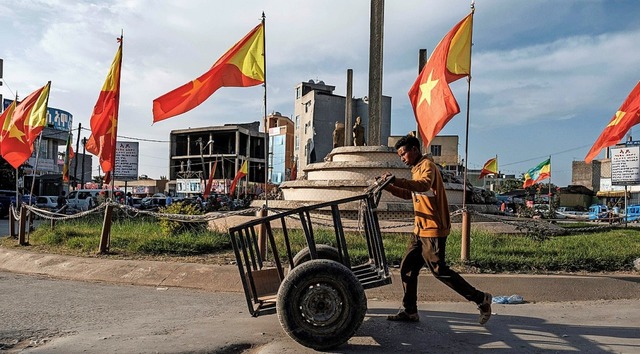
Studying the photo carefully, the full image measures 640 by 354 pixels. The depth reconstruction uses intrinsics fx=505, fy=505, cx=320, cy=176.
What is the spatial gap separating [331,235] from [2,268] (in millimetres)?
5853

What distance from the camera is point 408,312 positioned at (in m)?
4.85

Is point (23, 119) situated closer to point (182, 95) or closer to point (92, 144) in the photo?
point (92, 144)

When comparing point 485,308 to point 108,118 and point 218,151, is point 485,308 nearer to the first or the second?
point 108,118

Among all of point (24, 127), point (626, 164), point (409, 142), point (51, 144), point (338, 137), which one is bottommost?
point (409, 142)

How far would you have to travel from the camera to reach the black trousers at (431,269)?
4.55 metres

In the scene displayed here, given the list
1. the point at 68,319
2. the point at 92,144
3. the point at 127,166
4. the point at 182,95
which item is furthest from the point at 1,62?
the point at 68,319

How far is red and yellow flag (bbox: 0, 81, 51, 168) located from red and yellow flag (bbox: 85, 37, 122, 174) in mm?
2465

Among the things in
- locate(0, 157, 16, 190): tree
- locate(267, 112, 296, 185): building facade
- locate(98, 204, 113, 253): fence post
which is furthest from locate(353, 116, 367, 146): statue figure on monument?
locate(267, 112, 296, 185): building facade

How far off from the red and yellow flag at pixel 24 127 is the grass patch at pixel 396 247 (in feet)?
5.98

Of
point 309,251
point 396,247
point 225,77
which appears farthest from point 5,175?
point 309,251

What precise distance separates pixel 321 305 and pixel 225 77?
4.69 m

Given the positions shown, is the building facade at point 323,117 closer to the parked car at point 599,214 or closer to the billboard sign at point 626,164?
the parked car at point 599,214

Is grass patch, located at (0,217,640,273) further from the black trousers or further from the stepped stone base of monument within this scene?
the black trousers

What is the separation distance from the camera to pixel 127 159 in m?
15.2
